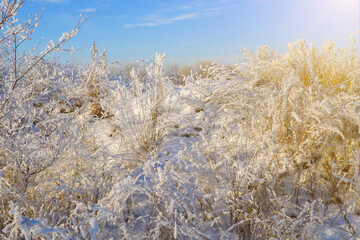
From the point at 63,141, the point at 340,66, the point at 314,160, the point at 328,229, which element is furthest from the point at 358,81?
the point at 63,141

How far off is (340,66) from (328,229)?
7.41 ft

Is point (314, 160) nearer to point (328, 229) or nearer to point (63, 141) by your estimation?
point (328, 229)

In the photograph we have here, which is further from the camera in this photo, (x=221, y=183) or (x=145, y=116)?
(x=145, y=116)

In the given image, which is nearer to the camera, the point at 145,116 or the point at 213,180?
the point at 213,180

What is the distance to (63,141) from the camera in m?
2.31

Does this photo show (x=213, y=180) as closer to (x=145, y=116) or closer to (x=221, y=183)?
(x=221, y=183)

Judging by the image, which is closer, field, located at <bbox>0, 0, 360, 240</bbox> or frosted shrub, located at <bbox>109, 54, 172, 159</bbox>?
field, located at <bbox>0, 0, 360, 240</bbox>

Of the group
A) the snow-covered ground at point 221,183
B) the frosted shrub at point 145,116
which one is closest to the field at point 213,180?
the snow-covered ground at point 221,183

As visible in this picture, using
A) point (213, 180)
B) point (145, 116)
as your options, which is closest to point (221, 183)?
point (213, 180)

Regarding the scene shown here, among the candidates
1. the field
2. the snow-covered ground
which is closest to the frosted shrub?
the field

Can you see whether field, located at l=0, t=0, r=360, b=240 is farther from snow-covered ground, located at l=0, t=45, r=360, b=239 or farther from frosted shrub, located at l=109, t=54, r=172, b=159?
frosted shrub, located at l=109, t=54, r=172, b=159

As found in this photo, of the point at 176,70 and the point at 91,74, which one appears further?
the point at 176,70

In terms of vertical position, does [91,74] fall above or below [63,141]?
above

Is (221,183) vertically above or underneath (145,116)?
underneath
